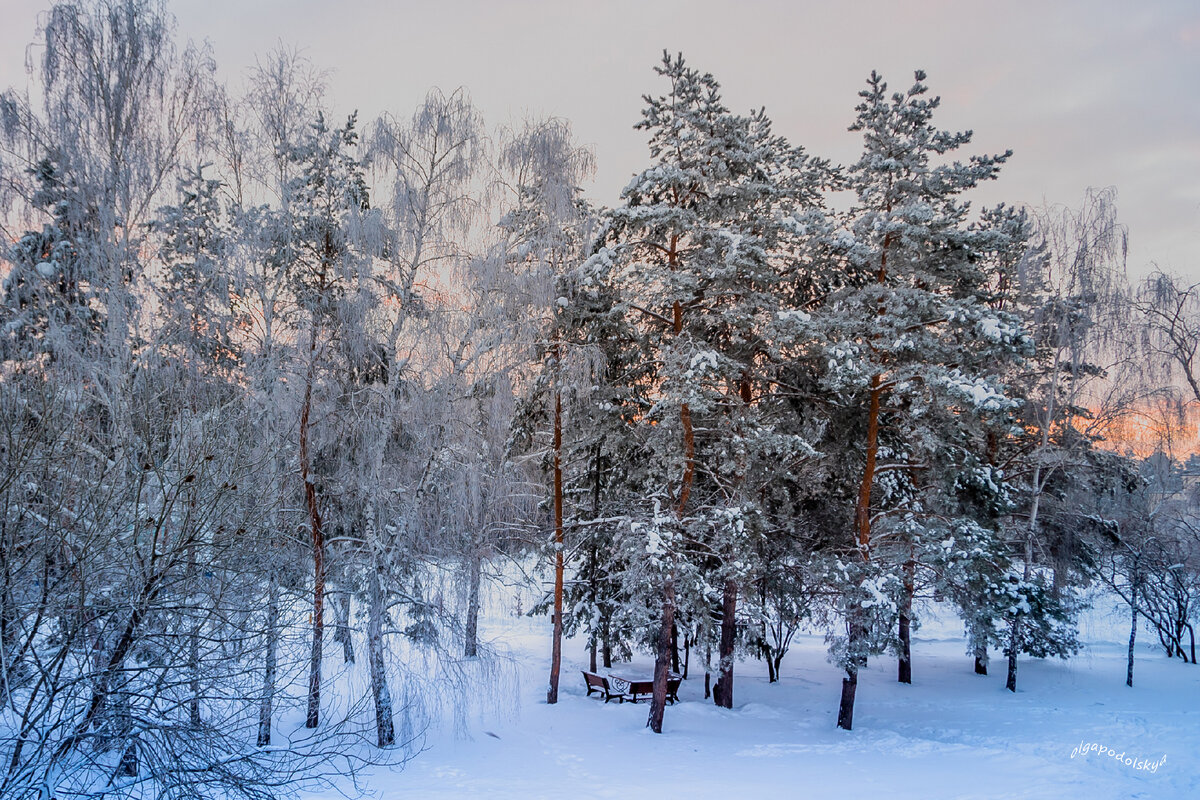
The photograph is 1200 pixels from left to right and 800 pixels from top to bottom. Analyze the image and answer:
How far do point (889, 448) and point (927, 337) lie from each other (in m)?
3.93

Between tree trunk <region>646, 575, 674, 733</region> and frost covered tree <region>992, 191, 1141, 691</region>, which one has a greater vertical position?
frost covered tree <region>992, 191, 1141, 691</region>

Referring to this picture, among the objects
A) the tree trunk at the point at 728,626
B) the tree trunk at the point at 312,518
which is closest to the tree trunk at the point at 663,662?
the tree trunk at the point at 728,626

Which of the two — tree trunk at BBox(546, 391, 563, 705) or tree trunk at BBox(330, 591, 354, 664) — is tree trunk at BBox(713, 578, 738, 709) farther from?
tree trunk at BBox(330, 591, 354, 664)

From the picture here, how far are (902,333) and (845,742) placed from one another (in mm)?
7478

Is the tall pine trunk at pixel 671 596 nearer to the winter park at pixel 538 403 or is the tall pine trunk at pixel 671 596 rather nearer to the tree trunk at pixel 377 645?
the winter park at pixel 538 403

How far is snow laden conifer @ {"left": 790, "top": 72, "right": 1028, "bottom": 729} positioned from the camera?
11133 mm

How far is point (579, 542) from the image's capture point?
15070mm

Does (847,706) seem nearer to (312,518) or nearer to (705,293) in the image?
(705,293)

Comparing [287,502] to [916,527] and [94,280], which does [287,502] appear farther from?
[916,527]

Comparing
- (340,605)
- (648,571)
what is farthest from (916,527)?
(340,605)

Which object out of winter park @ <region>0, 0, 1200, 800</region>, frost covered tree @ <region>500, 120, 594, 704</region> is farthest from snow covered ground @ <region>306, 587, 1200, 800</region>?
frost covered tree @ <region>500, 120, 594, 704</region>

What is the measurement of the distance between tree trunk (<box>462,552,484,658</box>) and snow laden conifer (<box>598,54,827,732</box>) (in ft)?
9.42

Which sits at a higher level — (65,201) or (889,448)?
(65,201)

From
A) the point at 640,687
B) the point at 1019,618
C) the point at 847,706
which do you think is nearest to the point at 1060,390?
the point at 1019,618
